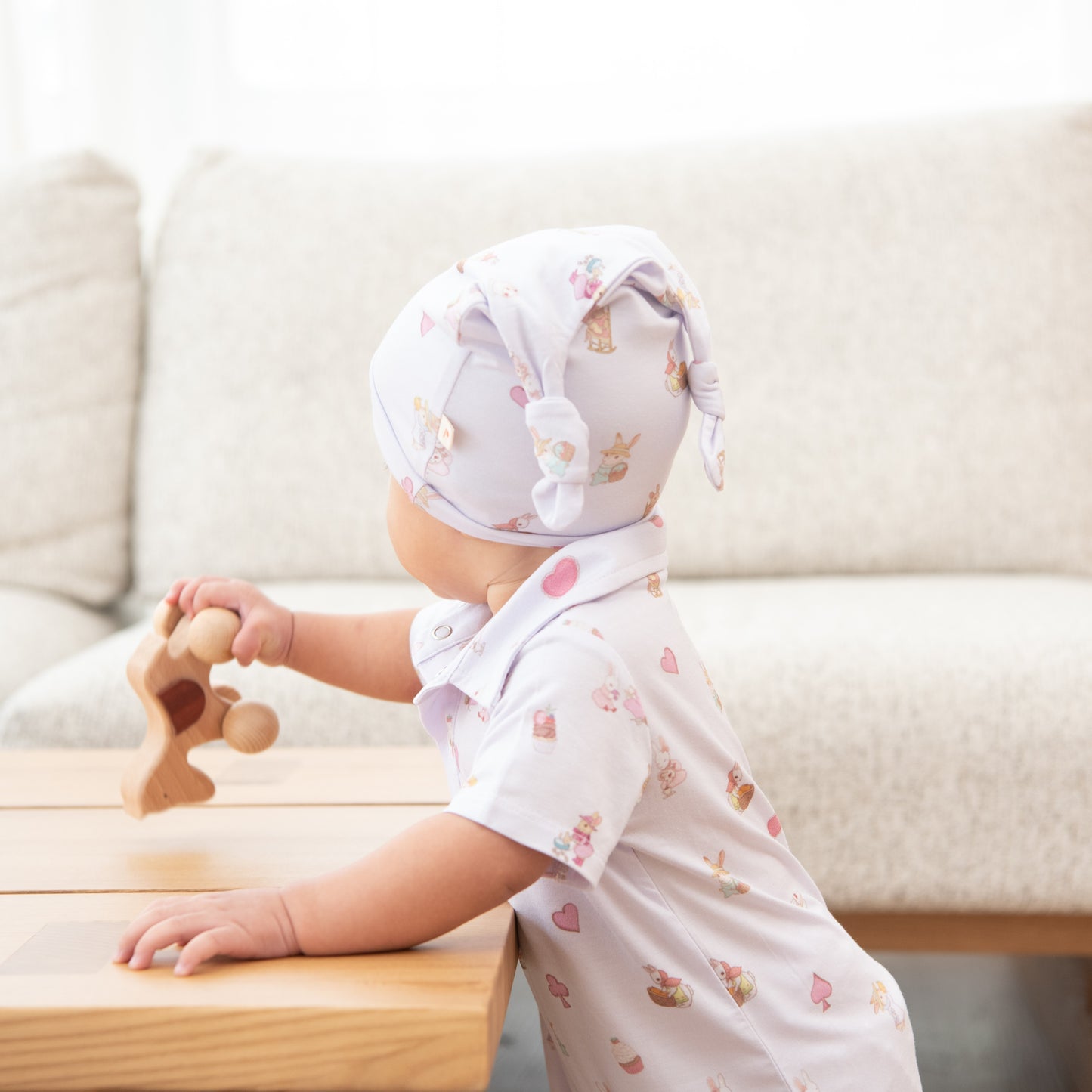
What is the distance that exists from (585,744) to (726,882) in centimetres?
15

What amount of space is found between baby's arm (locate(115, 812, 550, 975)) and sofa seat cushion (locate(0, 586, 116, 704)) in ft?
2.49

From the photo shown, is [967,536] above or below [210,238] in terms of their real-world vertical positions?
below

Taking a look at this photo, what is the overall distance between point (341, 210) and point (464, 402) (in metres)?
1.09

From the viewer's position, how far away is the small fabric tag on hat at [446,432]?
0.61 m

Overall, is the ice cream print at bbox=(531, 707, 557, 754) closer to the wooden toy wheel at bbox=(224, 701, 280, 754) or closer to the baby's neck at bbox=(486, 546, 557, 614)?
the baby's neck at bbox=(486, 546, 557, 614)

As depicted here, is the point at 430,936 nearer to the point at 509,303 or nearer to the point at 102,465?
the point at 509,303

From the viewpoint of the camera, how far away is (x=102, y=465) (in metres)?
1.59

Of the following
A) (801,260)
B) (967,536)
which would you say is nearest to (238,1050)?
(967,536)

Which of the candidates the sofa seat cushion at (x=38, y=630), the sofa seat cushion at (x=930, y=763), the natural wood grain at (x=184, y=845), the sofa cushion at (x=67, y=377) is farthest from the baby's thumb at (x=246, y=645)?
the sofa cushion at (x=67, y=377)

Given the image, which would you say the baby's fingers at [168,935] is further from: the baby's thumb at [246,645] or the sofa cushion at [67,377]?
the sofa cushion at [67,377]

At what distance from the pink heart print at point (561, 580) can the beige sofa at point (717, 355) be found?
576 millimetres

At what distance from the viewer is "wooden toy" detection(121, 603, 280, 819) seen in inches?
29.4

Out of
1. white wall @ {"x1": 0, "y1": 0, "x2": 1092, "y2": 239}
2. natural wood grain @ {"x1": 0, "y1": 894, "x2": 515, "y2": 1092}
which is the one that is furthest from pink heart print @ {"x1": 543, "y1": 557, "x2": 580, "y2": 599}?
white wall @ {"x1": 0, "y1": 0, "x2": 1092, "y2": 239}

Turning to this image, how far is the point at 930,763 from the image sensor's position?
1.01m
